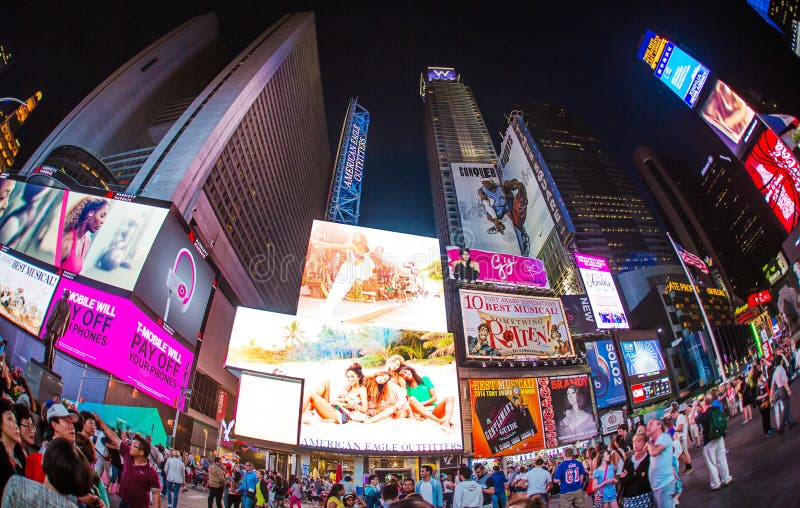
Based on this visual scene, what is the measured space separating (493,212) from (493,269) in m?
32.4

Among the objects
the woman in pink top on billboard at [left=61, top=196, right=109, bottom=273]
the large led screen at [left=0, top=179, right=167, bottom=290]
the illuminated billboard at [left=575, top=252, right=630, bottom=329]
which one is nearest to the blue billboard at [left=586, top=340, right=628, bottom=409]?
the illuminated billboard at [left=575, top=252, right=630, bottom=329]

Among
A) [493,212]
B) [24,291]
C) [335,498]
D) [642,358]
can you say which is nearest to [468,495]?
[335,498]

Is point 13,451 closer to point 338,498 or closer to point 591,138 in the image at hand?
point 338,498

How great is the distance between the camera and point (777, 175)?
22.8m

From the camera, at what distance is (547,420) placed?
2906 centimetres

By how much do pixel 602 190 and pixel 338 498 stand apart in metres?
105

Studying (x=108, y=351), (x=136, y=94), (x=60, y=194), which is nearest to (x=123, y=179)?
(x=136, y=94)

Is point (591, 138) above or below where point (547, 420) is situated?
above

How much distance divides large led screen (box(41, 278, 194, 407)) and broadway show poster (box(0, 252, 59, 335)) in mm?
451

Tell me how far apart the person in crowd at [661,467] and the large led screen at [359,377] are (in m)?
16.6

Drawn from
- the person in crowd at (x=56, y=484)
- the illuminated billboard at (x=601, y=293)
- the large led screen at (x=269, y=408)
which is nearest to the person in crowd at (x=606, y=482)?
the person in crowd at (x=56, y=484)

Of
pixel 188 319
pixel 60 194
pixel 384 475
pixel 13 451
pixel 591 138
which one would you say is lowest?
pixel 384 475

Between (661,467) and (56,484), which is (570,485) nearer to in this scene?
(661,467)

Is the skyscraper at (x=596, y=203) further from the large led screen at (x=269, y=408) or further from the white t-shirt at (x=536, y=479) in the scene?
the white t-shirt at (x=536, y=479)
